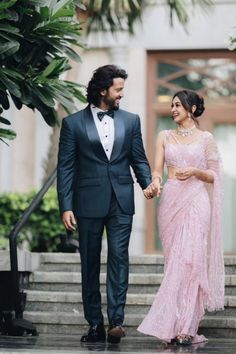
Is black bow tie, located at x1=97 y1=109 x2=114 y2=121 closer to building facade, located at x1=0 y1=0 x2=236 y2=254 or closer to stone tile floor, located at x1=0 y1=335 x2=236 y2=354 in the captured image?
stone tile floor, located at x1=0 y1=335 x2=236 y2=354

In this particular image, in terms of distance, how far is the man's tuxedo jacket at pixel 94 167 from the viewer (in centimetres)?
994

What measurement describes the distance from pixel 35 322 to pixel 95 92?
2.51 m

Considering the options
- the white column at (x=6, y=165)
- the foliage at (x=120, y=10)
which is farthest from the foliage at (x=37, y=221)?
the white column at (x=6, y=165)

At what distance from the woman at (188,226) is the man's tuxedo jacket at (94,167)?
242 mm

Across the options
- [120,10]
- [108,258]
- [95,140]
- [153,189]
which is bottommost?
[108,258]

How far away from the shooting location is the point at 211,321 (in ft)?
35.7

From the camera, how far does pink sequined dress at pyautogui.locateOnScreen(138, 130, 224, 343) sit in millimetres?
9859

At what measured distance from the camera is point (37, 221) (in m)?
15.5

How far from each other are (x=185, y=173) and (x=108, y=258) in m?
0.95

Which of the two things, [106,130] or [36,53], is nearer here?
[106,130]

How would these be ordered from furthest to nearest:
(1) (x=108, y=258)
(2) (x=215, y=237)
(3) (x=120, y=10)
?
1. (3) (x=120, y=10)
2. (2) (x=215, y=237)
3. (1) (x=108, y=258)

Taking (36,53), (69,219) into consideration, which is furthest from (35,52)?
(69,219)

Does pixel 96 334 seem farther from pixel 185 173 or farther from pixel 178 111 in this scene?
pixel 178 111

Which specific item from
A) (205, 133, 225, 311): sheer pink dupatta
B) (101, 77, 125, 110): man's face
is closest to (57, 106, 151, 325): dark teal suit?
(101, 77, 125, 110): man's face
